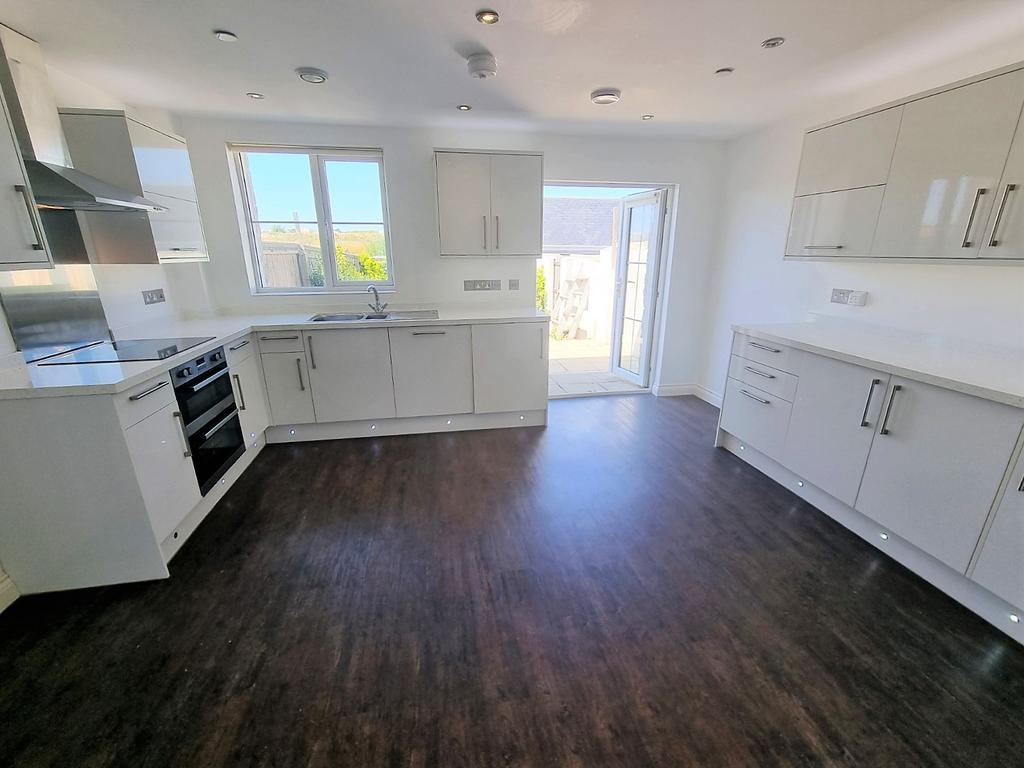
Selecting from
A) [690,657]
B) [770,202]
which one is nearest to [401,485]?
[690,657]

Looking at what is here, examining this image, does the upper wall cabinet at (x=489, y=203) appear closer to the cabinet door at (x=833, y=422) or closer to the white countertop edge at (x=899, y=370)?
the white countertop edge at (x=899, y=370)

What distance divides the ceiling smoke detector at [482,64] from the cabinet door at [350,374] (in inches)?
68.8

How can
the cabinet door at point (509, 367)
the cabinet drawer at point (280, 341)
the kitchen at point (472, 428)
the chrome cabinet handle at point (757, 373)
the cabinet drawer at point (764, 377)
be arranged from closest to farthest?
the kitchen at point (472, 428)
the cabinet drawer at point (764, 377)
the chrome cabinet handle at point (757, 373)
the cabinet drawer at point (280, 341)
the cabinet door at point (509, 367)

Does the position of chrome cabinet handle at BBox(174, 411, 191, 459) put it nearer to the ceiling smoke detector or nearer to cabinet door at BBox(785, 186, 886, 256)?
the ceiling smoke detector

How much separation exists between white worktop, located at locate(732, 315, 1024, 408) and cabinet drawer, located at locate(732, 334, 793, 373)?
4cm

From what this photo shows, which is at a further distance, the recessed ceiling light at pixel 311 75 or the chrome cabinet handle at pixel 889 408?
the recessed ceiling light at pixel 311 75

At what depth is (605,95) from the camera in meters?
2.58

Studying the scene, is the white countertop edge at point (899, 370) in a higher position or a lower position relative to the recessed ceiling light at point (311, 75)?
lower

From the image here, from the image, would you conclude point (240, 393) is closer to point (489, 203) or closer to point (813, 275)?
point (489, 203)

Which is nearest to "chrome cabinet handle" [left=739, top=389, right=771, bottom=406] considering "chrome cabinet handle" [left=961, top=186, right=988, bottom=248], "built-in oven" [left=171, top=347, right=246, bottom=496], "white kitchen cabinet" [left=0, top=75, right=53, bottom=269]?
"chrome cabinet handle" [left=961, top=186, right=988, bottom=248]

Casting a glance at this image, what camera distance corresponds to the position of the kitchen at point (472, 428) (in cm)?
143

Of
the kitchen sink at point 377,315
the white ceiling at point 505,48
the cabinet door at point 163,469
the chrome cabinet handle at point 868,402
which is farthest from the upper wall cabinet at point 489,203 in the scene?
the chrome cabinet handle at point 868,402

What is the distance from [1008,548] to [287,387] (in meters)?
3.96

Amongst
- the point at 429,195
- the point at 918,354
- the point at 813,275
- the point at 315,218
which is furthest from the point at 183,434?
the point at 813,275
